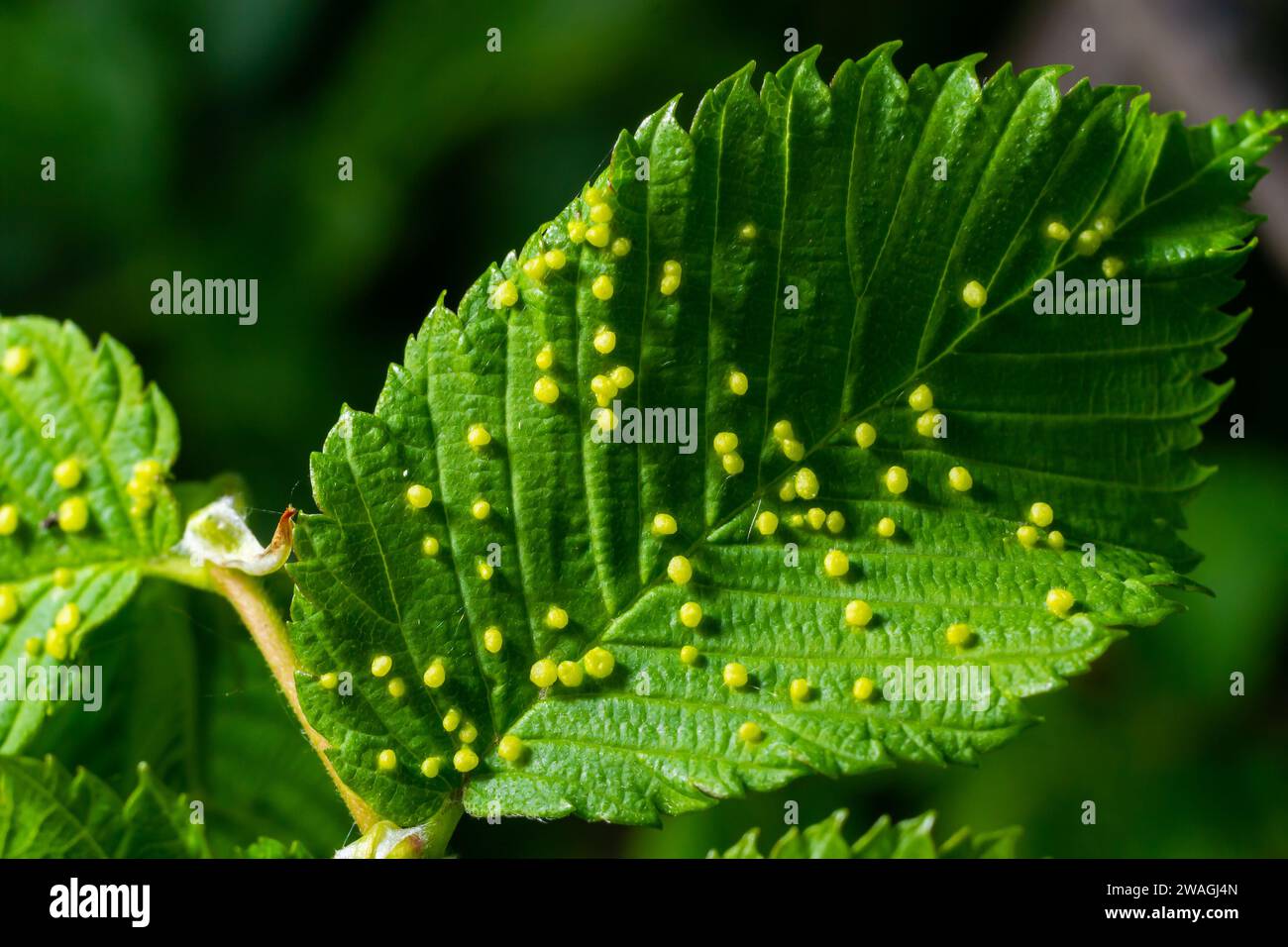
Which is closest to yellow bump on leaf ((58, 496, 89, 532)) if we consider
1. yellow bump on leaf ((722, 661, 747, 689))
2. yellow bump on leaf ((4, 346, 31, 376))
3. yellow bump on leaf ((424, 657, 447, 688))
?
yellow bump on leaf ((4, 346, 31, 376))

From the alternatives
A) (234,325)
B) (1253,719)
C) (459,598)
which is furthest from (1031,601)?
(234,325)

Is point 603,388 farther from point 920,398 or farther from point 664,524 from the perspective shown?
point 920,398

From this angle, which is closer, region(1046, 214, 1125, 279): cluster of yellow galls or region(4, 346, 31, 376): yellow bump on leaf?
region(1046, 214, 1125, 279): cluster of yellow galls

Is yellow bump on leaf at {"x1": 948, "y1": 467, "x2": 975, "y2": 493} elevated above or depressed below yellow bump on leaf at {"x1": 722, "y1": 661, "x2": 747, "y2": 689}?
above

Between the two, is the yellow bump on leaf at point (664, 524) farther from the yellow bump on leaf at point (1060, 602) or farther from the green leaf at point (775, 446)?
the yellow bump on leaf at point (1060, 602)

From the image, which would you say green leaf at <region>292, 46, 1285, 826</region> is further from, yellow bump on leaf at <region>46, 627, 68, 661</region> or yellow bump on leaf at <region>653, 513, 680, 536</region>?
yellow bump on leaf at <region>46, 627, 68, 661</region>

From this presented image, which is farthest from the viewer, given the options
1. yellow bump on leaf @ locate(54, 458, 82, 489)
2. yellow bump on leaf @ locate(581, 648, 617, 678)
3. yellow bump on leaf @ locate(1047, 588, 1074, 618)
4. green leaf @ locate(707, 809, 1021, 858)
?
yellow bump on leaf @ locate(54, 458, 82, 489)

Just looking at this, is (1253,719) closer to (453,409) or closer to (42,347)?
(453,409)
